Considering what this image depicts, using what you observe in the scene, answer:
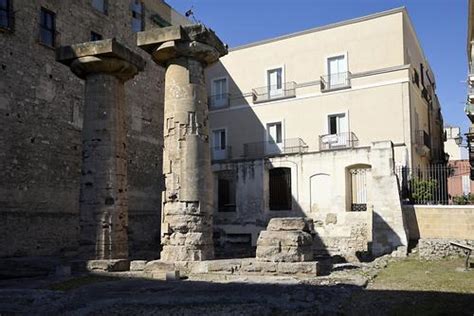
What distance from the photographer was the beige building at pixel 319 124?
19.9 m

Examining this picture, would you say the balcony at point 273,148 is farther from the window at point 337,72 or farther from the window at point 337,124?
the window at point 337,72

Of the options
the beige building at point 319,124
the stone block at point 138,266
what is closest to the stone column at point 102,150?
the stone block at point 138,266

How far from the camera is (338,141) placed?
21578mm

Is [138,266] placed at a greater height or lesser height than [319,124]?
lesser

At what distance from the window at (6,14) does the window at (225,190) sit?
1076 centimetres

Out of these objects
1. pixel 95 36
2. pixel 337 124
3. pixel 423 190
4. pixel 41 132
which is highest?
A: pixel 95 36

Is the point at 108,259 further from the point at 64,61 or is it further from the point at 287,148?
the point at 287,148

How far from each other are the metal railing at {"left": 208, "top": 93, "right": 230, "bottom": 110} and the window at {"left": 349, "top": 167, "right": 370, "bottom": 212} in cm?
773

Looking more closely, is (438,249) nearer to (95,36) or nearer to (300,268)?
(300,268)

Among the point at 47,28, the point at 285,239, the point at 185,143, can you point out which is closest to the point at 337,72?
the point at 47,28

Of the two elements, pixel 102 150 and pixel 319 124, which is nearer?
pixel 102 150

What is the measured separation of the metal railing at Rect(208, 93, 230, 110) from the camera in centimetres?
2517

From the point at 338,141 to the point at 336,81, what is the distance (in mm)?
2643

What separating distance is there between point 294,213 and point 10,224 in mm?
10472
